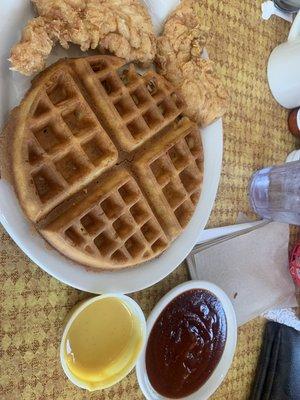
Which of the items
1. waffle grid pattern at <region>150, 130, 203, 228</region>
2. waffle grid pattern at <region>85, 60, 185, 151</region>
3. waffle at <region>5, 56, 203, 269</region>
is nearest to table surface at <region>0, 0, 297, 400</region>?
waffle at <region>5, 56, 203, 269</region>

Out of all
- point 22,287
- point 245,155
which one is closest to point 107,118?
point 22,287

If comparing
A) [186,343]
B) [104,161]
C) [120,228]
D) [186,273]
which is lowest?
[186,343]

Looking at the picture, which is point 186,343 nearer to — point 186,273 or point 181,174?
point 186,273

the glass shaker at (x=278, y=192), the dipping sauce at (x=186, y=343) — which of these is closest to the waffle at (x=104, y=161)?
the dipping sauce at (x=186, y=343)

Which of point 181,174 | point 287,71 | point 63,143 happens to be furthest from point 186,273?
point 287,71

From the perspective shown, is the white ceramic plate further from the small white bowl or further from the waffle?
the small white bowl

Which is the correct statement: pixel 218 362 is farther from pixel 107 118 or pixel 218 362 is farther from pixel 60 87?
pixel 60 87
